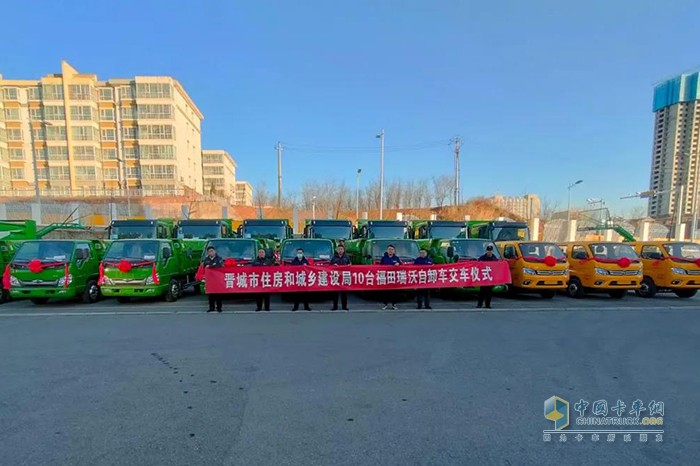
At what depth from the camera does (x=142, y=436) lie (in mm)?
3461

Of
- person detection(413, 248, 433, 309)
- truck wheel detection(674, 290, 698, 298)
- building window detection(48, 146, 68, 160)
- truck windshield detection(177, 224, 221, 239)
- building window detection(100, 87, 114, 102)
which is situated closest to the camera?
person detection(413, 248, 433, 309)

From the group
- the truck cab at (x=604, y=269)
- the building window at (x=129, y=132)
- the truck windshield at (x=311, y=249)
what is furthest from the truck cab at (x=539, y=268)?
the building window at (x=129, y=132)

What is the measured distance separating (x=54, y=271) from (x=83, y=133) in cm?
6611

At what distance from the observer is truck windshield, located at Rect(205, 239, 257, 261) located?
10.9m

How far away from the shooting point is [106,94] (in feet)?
205

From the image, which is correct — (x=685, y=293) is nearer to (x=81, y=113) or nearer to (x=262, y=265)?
(x=262, y=265)

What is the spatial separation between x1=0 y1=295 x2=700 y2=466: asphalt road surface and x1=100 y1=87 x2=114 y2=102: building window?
226 feet

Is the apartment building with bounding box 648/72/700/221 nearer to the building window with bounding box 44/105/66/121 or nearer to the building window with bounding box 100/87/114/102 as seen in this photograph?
the building window with bounding box 100/87/114/102

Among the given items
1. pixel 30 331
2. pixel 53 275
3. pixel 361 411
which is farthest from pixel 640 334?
pixel 53 275

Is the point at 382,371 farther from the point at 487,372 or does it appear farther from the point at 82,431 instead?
the point at 82,431

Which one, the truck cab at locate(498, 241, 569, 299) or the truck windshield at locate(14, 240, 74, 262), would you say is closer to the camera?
the truck windshield at locate(14, 240, 74, 262)

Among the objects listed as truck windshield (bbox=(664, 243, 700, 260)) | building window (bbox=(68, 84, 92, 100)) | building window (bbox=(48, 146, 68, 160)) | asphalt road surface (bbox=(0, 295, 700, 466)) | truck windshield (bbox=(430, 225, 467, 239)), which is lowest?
asphalt road surface (bbox=(0, 295, 700, 466))

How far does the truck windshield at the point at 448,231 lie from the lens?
16.8 metres

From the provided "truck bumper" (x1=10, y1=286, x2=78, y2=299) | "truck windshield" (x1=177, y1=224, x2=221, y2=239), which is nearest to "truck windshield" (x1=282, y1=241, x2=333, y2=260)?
"truck windshield" (x1=177, y1=224, x2=221, y2=239)
